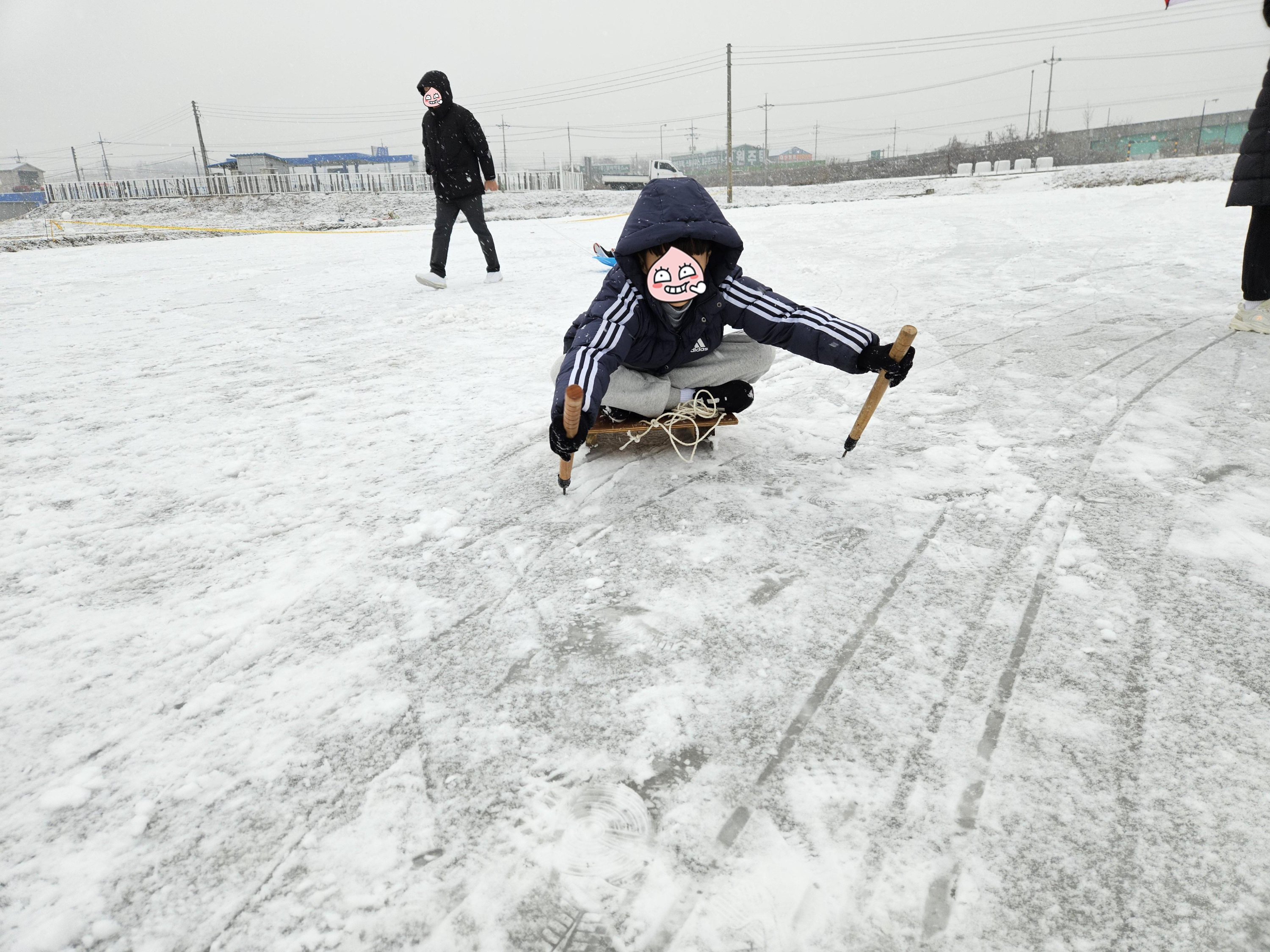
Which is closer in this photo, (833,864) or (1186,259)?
(833,864)

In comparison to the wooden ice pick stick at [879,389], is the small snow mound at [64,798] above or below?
below

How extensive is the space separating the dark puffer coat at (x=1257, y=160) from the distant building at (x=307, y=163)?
133ft

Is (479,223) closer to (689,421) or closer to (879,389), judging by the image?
(689,421)

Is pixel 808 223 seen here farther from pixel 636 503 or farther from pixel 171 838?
pixel 171 838

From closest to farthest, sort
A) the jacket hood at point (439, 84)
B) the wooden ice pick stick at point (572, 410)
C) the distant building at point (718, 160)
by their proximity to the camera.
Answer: the wooden ice pick stick at point (572, 410) < the jacket hood at point (439, 84) < the distant building at point (718, 160)

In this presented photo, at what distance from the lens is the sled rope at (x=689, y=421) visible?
2.54 meters

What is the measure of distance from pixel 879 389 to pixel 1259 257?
318cm

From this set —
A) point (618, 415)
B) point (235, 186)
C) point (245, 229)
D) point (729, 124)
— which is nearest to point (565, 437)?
point (618, 415)

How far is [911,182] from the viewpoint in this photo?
23.6 m

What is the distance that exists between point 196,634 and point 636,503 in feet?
4.35

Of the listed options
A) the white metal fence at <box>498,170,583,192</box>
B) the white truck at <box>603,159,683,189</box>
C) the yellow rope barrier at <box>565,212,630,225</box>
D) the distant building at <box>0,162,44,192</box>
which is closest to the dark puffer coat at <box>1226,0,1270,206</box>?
the yellow rope barrier at <box>565,212,630,225</box>

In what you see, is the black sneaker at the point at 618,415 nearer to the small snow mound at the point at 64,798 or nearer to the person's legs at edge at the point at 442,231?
the small snow mound at the point at 64,798

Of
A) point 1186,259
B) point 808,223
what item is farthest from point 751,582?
point 808,223

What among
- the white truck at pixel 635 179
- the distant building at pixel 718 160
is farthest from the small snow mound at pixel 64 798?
the distant building at pixel 718 160
